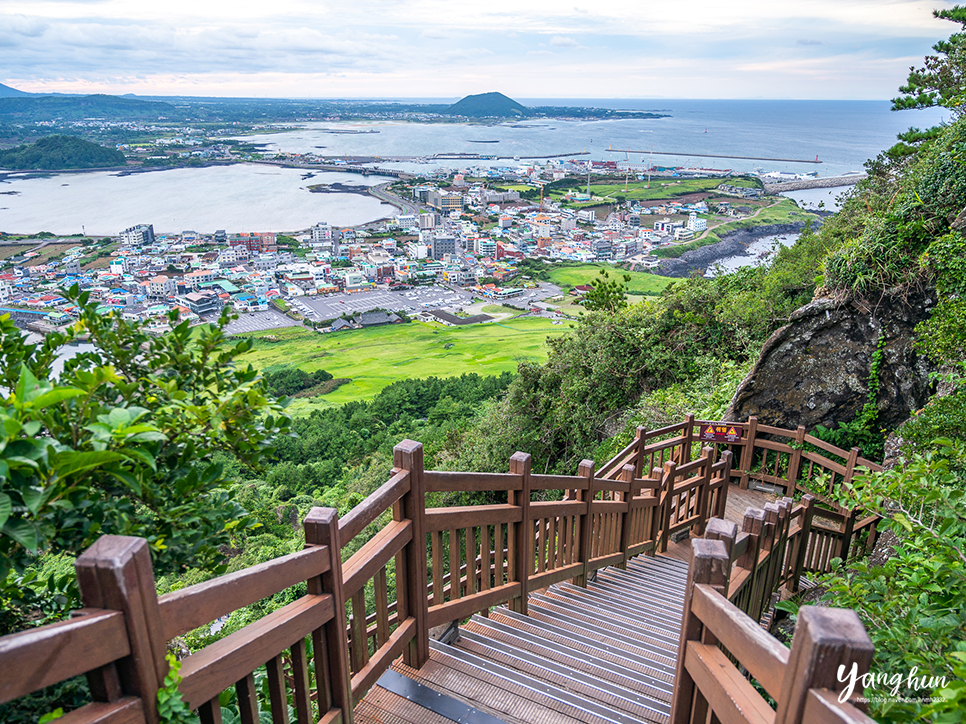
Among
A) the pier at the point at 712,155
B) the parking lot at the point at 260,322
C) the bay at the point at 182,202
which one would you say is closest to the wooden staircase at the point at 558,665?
the parking lot at the point at 260,322

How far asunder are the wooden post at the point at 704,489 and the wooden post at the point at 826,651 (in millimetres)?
5132

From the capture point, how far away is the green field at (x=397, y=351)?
3759 centimetres

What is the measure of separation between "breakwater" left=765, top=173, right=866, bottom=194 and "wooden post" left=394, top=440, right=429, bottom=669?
93.5 metres

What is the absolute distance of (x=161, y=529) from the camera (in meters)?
1.85

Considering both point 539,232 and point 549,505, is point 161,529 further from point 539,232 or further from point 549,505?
point 539,232

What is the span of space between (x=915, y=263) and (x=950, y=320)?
2631 millimetres

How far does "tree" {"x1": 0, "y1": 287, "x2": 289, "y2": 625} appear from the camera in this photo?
123 centimetres

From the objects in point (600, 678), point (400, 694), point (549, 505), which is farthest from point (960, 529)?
point (400, 694)

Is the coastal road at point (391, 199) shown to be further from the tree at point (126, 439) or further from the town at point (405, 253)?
the tree at point (126, 439)

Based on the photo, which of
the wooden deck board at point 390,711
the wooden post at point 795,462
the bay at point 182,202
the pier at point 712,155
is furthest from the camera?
the pier at point 712,155

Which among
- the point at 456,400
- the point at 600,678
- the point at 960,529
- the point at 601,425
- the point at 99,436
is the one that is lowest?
the point at 456,400

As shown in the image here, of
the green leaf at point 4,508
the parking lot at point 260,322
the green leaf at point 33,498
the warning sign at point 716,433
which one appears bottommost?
the parking lot at point 260,322

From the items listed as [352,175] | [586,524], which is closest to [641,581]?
[586,524]

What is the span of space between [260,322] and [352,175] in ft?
250
